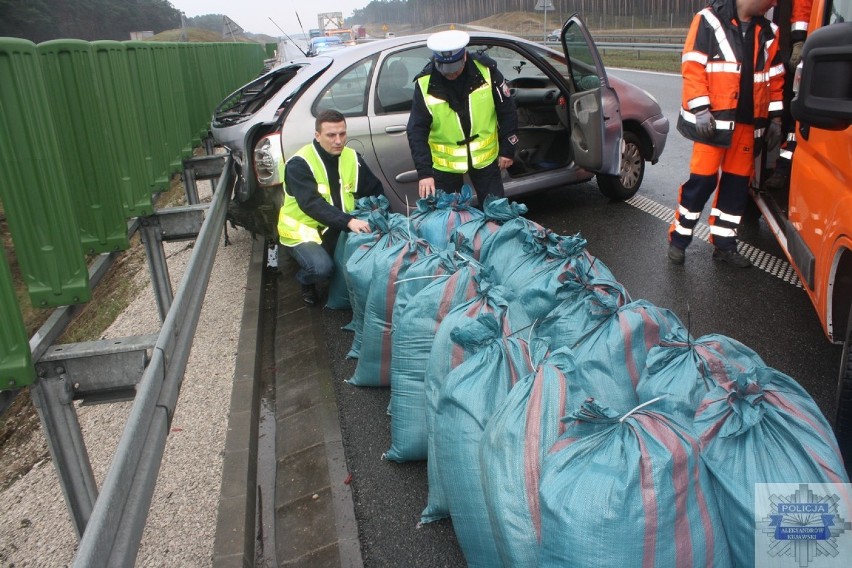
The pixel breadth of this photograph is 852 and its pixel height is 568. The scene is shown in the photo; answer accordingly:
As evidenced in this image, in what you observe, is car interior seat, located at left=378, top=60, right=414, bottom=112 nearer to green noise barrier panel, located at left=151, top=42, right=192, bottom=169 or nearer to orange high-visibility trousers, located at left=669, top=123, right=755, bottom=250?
green noise barrier panel, located at left=151, top=42, right=192, bottom=169

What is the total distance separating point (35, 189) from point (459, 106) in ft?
9.82

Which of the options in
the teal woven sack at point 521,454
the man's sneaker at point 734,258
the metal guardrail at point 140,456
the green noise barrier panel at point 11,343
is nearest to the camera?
the metal guardrail at point 140,456

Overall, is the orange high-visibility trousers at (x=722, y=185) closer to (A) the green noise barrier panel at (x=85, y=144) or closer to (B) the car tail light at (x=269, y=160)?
A: (B) the car tail light at (x=269, y=160)

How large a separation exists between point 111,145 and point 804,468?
329cm

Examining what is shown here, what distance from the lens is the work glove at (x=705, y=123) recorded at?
4.60 m

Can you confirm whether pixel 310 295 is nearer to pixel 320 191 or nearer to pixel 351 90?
pixel 320 191

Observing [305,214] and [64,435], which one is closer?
[64,435]

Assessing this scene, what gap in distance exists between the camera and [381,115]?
5.75m

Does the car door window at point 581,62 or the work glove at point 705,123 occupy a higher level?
the car door window at point 581,62

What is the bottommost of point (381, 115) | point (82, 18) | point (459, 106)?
point (381, 115)

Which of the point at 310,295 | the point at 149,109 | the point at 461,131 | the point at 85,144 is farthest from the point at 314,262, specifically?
the point at 85,144

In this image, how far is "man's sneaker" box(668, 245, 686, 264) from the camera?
208 inches

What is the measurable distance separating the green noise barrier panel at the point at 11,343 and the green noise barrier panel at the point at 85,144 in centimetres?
113

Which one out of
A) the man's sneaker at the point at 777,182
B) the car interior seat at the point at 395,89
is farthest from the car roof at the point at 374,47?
the man's sneaker at the point at 777,182
